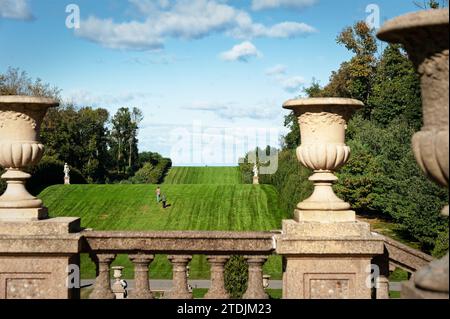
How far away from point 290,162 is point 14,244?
33.0 m

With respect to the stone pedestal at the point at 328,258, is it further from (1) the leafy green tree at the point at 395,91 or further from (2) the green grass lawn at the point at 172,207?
(1) the leafy green tree at the point at 395,91

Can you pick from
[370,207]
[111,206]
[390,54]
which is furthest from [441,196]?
[111,206]

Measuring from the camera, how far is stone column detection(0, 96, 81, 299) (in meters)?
5.95

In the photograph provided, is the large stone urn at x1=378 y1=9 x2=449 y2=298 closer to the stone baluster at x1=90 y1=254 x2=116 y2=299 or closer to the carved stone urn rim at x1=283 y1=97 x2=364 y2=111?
the carved stone urn rim at x1=283 y1=97 x2=364 y2=111

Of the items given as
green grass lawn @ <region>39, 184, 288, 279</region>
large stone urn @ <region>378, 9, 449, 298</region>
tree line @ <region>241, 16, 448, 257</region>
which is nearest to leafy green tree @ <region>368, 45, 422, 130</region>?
tree line @ <region>241, 16, 448, 257</region>

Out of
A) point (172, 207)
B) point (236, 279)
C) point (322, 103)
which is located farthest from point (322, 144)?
point (172, 207)

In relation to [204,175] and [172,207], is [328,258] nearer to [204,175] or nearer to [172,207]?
[172,207]

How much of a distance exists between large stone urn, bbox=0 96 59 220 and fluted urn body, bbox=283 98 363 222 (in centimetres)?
255

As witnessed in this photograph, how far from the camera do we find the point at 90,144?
63.6 meters

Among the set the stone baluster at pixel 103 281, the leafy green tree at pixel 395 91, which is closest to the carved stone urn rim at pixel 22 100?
the stone baluster at pixel 103 281

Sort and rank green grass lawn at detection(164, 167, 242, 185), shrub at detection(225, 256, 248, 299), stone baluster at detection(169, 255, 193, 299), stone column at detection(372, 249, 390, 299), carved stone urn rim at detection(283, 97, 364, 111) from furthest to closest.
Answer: green grass lawn at detection(164, 167, 242, 185), shrub at detection(225, 256, 248, 299), stone column at detection(372, 249, 390, 299), carved stone urn rim at detection(283, 97, 364, 111), stone baluster at detection(169, 255, 193, 299)

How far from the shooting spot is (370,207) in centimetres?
3481

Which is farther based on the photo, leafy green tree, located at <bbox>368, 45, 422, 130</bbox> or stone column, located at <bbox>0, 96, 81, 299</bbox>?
leafy green tree, located at <bbox>368, 45, 422, 130</bbox>

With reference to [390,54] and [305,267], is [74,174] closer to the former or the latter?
[390,54]
